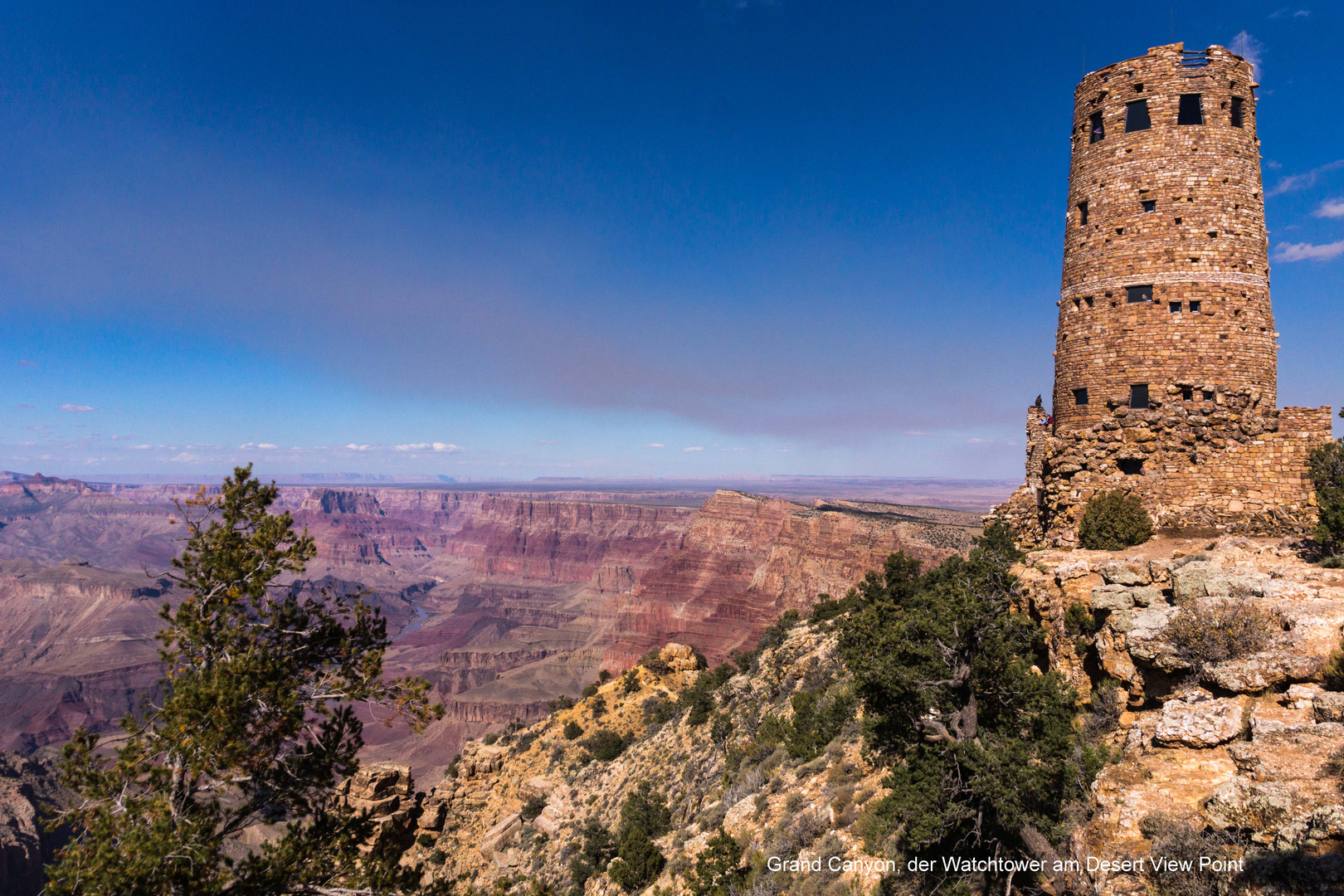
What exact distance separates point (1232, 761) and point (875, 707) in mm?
4606

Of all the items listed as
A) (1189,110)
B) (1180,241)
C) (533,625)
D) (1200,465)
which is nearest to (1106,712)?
(1200,465)

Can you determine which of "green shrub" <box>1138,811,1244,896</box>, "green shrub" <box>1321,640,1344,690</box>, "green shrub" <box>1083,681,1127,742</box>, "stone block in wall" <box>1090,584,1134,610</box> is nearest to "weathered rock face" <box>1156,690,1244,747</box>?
"green shrub" <box>1321,640,1344,690</box>

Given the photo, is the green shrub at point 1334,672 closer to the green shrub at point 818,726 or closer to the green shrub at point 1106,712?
the green shrub at point 1106,712

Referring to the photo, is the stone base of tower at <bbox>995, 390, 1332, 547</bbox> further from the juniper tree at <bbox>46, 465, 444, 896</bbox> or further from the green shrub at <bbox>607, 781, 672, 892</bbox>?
the juniper tree at <bbox>46, 465, 444, 896</bbox>

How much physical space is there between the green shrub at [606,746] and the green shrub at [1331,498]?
27637 mm

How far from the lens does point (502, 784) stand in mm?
33500

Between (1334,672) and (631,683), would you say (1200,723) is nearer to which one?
(1334,672)

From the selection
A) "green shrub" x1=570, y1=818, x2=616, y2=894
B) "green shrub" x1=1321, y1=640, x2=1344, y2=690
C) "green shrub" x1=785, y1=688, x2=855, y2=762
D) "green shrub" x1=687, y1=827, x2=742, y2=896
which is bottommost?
"green shrub" x1=570, y1=818, x2=616, y2=894

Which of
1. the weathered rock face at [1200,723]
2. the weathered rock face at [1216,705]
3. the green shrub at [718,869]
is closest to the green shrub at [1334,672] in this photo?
the weathered rock face at [1216,705]

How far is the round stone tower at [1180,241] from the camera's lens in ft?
48.5

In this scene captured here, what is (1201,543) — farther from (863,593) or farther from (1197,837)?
(863,593)

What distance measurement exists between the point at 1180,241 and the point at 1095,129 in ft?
12.7

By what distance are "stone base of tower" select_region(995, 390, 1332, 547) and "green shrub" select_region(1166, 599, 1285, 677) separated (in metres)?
5.60

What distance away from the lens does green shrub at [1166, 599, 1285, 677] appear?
823cm
